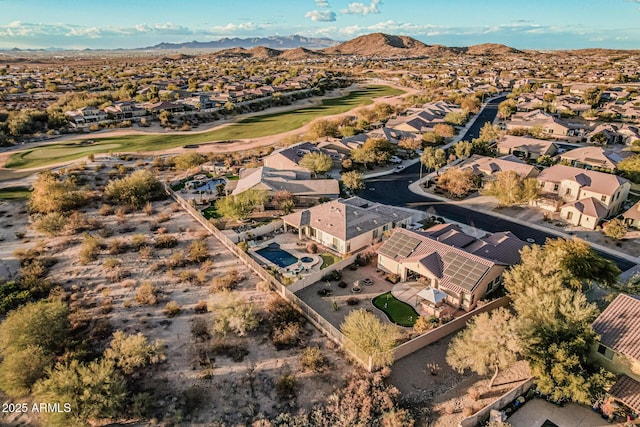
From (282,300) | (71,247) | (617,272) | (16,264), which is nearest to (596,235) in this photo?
(617,272)

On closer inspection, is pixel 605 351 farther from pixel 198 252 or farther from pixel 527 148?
pixel 527 148

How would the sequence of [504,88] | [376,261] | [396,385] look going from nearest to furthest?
[396,385], [376,261], [504,88]

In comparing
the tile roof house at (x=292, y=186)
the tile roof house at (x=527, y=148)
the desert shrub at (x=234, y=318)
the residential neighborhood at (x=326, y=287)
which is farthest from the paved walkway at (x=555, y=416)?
the tile roof house at (x=527, y=148)

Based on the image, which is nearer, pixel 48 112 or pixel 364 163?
pixel 364 163

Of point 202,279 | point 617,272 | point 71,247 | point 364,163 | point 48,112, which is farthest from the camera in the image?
point 48,112

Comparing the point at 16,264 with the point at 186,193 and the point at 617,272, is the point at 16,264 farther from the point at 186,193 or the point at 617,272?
the point at 617,272

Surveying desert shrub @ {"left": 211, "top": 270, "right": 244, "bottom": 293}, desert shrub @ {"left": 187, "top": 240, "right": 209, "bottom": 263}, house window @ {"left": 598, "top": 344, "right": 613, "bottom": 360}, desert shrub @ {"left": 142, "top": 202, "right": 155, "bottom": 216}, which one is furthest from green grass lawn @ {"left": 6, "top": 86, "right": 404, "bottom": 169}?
house window @ {"left": 598, "top": 344, "right": 613, "bottom": 360}

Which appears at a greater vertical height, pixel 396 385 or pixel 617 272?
pixel 617 272

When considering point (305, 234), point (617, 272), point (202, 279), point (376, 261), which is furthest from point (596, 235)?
point (202, 279)
